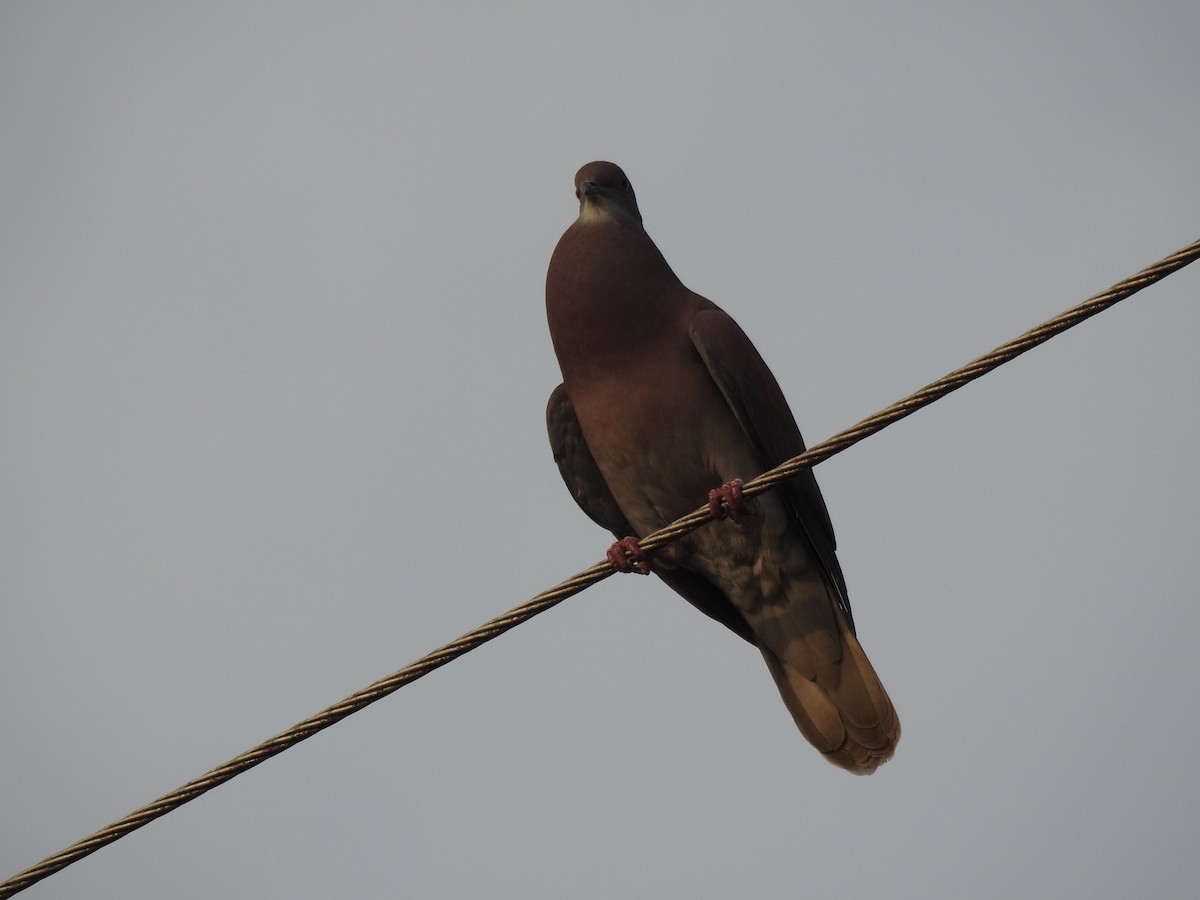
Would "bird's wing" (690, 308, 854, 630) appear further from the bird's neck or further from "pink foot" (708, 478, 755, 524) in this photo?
"pink foot" (708, 478, 755, 524)

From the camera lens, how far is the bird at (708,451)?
4656mm

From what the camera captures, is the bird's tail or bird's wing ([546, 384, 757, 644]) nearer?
the bird's tail

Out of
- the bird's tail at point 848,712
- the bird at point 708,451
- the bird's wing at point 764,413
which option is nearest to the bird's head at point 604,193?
the bird at point 708,451

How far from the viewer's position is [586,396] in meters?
4.79

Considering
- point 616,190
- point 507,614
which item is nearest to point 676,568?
point 616,190

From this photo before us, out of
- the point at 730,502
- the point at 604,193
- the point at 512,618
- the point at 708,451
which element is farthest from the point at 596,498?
the point at 512,618

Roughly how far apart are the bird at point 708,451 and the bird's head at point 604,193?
5.4 inches

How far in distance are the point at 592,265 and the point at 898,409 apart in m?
1.89

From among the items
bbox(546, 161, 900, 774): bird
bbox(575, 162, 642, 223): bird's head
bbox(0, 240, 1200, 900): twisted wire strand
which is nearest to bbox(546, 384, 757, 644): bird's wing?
bbox(546, 161, 900, 774): bird

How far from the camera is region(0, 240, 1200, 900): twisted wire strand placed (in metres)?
2.89

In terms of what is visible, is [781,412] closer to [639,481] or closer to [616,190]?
[639,481]

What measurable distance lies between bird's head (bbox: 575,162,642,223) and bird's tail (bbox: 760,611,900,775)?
173 cm

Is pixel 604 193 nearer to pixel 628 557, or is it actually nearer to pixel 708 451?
pixel 708 451

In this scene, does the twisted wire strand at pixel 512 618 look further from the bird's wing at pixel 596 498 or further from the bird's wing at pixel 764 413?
the bird's wing at pixel 596 498
